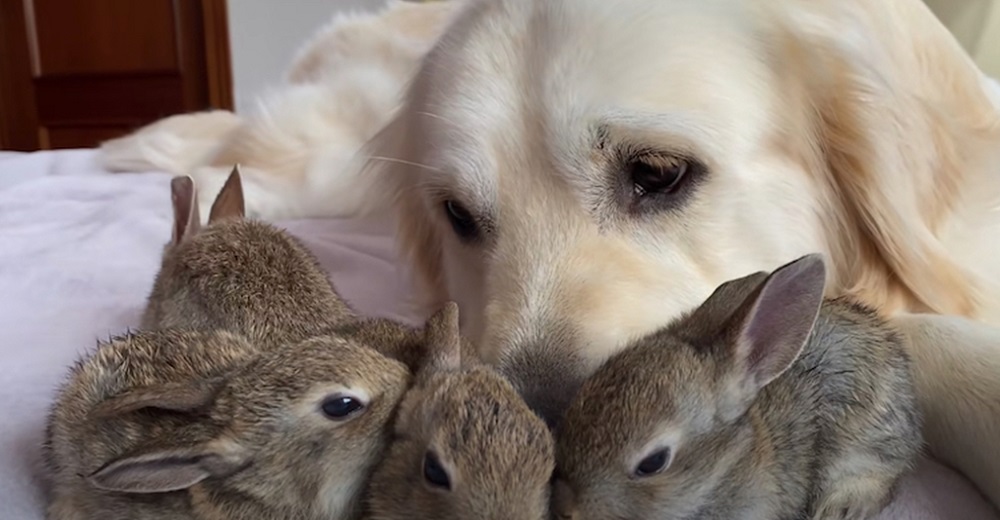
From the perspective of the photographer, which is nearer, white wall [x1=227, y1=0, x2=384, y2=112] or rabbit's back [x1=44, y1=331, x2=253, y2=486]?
rabbit's back [x1=44, y1=331, x2=253, y2=486]

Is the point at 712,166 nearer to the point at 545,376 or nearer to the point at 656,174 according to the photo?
the point at 656,174

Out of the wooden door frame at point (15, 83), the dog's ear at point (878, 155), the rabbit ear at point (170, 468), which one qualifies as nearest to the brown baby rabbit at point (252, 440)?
the rabbit ear at point (170, 468)

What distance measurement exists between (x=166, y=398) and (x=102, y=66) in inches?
202

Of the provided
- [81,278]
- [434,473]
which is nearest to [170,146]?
[81,278]

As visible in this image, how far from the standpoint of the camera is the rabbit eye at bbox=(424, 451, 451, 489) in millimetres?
739

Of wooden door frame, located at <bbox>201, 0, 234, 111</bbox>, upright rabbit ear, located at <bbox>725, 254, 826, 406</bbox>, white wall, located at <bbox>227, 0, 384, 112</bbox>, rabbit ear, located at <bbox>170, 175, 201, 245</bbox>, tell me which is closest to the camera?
upright rabbit ear, located at <bbox>725, 254, 826, 406</bbox>

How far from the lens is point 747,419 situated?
861 millimetres

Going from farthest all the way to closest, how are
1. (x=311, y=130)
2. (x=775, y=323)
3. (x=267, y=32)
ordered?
(x=267, y=32) → (x=311, y=130) → (x=775, y=323)

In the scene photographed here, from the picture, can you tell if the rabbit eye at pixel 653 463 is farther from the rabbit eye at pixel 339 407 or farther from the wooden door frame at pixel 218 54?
the wooden door frame at pixel 218 54

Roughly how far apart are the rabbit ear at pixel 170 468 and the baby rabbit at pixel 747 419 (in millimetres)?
270

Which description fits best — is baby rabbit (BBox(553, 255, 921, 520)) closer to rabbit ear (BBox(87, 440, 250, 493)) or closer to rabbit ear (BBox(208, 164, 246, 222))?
rabbit ear (BBox(87, 440, 250, 493))

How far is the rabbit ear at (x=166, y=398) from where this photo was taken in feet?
2.65

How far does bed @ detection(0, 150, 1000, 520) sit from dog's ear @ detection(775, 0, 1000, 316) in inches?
16.7

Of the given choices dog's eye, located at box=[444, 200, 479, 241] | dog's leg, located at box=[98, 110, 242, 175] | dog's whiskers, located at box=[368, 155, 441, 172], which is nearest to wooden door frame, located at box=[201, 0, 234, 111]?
dog's leg, located at box=[98, 110, 242, 175]
